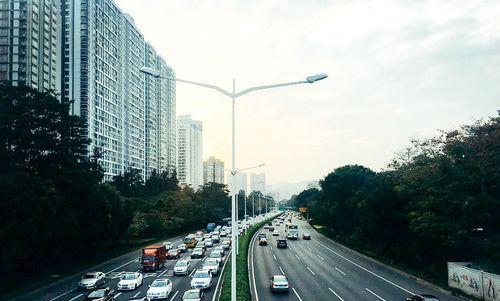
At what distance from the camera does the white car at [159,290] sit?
103 ft

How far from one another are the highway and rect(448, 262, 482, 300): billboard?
4.48 ft

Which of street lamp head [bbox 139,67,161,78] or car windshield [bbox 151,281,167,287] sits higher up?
street lamp head [bbox 139,67,161,78]

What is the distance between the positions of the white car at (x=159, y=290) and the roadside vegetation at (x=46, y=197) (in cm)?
1096

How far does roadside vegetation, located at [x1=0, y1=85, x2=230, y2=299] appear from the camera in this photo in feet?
117

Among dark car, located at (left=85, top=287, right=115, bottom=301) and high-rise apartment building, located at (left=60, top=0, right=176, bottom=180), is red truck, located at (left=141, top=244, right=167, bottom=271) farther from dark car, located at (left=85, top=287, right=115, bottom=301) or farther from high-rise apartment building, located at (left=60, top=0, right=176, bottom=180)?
high-rise apartment building, located at (left=60, top=0, right=176, bottom=180)

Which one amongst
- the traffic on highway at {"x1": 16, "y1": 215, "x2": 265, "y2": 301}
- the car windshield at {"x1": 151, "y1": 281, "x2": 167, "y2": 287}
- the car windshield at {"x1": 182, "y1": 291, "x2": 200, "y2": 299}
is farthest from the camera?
the car windshield at {"x1": 151, "y1": 281, "x2": 167, "y2": 287}

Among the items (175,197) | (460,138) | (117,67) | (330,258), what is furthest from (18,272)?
(117,67)

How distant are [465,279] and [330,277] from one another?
38.6 ft

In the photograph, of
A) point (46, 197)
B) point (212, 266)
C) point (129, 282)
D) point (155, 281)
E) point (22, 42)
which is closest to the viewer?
point (155, 281)

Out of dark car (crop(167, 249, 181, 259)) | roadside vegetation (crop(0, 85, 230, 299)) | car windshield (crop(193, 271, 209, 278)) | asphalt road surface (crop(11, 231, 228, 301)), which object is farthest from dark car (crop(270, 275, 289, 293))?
dark car (crop(167, 249, 181, 259))

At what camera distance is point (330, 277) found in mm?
42500

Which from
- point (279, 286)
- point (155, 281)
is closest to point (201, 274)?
point (155, 281)

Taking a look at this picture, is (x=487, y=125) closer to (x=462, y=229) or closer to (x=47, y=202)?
(x=462, y=229)

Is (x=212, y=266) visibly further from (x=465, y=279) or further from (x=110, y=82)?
(x=110, y=82)
